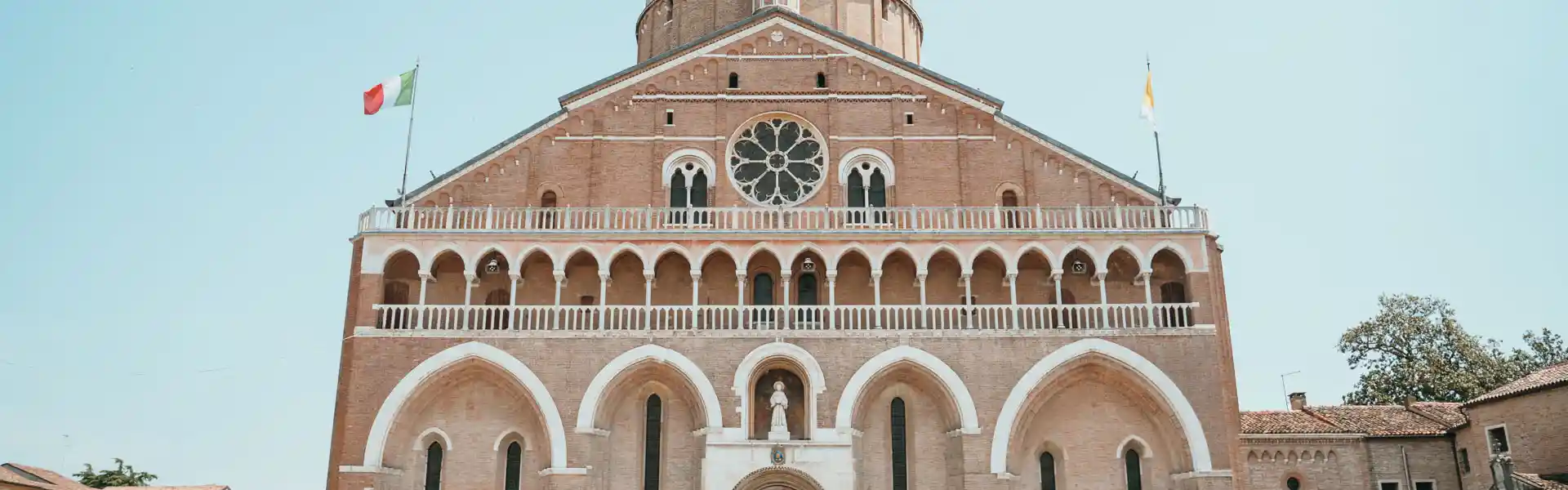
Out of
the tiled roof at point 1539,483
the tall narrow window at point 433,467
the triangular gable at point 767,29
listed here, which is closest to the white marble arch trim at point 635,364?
the tall narrow window at point 433,467

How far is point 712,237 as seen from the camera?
25.7 metres

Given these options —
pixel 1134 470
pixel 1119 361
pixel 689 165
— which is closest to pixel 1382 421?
pixel 1134 470

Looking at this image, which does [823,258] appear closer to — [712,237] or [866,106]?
[712,237]

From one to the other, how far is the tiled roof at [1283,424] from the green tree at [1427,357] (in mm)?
10621

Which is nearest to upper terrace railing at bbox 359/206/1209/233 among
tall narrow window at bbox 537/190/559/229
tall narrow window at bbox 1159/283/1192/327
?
tall narrow window at bbox 537/190/559/229

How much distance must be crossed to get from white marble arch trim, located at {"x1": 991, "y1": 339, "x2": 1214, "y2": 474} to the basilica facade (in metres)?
0.05

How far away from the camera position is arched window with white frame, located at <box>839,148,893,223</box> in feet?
90.7

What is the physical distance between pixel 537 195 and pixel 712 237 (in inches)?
172

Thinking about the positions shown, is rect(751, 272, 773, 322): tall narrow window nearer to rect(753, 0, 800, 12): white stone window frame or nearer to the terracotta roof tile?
rect(753, 0, 800, 12): white stone window frame

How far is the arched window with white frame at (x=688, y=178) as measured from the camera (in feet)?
90.8

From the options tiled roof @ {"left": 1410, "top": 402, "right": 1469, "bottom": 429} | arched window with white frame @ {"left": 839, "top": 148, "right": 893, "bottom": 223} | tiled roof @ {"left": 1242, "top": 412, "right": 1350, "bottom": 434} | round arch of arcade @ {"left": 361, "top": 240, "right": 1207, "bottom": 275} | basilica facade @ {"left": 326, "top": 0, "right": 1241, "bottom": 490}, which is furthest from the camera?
tiled roof @ {"left": 1410, "top": 402, "right": 1469, "bottom": 429}

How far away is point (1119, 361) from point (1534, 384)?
9719 mm

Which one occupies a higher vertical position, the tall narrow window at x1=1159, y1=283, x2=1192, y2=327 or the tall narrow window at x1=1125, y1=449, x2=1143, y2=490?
the tall narrow window at x1=1159, y1=283, x2=1192, y2=327

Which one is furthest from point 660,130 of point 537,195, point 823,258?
point 823,258
